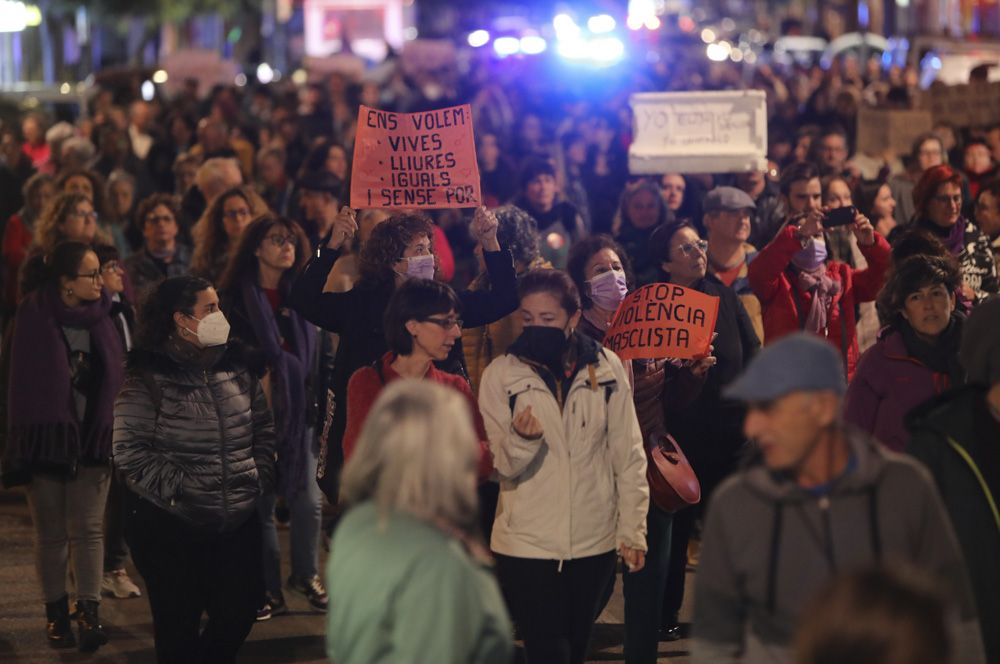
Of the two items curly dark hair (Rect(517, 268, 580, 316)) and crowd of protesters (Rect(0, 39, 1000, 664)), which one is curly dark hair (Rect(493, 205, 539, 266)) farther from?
curly dark hair (Rect(517, 268, 580, 316))

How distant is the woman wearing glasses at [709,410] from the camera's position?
320 inches

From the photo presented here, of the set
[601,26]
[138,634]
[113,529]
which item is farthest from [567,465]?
[601,26]

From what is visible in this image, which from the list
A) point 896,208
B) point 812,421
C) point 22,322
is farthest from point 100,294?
point 896,208

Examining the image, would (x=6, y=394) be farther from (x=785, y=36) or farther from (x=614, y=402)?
(x=785, y=36)

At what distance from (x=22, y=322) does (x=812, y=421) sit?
16.4 feet

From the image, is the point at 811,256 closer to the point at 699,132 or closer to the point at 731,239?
the point at 731,239

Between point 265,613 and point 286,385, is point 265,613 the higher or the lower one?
the lower one

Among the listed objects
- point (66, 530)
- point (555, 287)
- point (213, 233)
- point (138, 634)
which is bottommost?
point (138, 634)

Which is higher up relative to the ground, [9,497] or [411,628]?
[411,628]

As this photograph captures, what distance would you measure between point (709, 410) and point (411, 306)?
232cm

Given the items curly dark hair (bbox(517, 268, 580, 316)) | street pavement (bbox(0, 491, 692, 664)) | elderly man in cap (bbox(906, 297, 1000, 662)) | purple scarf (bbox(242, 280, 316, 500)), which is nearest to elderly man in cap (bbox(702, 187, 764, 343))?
street pavement (bbox(0, 491, 692, 664))

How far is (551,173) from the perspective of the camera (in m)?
12.2

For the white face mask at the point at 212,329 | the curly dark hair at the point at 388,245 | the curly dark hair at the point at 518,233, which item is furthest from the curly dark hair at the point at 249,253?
the white face mask at the point at 212,329

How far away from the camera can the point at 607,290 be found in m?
7.98
